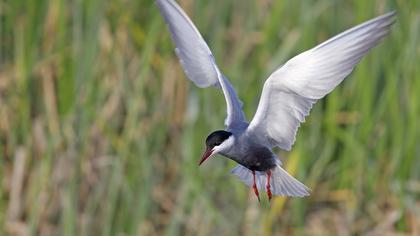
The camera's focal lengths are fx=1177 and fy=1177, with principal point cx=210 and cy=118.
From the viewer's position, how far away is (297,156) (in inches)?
224

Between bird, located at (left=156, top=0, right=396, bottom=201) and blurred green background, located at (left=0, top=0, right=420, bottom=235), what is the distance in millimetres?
1693

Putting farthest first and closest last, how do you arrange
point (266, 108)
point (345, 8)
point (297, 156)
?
point (345, 8)
point (297, 156)
point (266, 108)

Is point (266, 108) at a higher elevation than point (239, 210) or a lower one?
higher

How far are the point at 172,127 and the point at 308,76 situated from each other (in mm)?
2370

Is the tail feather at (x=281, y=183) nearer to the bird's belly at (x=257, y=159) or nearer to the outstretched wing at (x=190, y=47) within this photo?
the bird's belly at (x=257, y=159)

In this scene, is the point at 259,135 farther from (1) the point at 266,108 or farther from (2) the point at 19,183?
(2) the point at 19,183

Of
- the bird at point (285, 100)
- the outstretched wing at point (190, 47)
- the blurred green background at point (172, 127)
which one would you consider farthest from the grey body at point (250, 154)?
the blurred green background at point (172, 127)

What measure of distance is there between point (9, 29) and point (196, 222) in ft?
4.43

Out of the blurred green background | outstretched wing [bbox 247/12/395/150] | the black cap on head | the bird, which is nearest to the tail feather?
the bird

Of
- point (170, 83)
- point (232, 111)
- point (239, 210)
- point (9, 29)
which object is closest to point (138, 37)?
point (170, 83)

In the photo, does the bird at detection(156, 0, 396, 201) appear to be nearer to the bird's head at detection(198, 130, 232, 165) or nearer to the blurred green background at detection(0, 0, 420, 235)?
the bird's head at detection(198, 130, 232, 165)

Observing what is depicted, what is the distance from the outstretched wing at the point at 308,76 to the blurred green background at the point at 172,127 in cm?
183

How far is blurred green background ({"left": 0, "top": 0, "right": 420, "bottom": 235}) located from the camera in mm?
5688

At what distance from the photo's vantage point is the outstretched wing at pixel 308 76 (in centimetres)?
361
